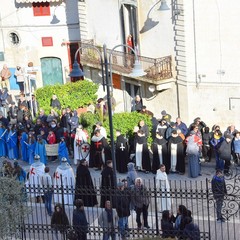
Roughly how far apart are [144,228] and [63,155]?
6.78 m

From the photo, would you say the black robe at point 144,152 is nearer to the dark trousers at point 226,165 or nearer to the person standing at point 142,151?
the person standing at point 142,151

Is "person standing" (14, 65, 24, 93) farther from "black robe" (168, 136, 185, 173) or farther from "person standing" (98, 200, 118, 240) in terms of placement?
"person standing" (98, 200, 118, 240)

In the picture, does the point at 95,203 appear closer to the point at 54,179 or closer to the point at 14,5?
the point at 54,179

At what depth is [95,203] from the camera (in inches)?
908

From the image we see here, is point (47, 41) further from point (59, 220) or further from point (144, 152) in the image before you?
point (59, 220)

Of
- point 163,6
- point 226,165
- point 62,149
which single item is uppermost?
point 163,6

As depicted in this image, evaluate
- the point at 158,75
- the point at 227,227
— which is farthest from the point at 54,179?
the point at 158,75

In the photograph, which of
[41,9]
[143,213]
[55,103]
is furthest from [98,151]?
[41,9]

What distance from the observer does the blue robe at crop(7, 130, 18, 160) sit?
29.0 metres

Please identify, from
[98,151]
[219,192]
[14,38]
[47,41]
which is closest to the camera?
[219,192]

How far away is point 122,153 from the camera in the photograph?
1059 inches

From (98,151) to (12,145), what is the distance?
3357 millimetres

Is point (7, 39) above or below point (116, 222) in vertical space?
above

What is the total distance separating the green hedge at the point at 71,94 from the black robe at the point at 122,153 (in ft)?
19.3
